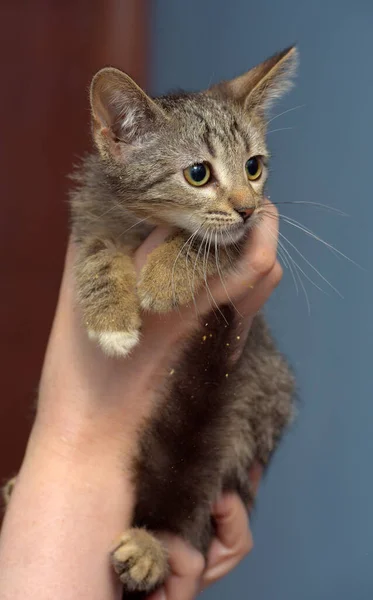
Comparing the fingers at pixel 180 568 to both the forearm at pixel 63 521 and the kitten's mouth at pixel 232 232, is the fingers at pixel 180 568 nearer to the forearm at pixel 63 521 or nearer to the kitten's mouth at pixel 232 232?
the forearm at pixel 63 521

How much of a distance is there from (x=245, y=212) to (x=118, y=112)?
0.27 metres

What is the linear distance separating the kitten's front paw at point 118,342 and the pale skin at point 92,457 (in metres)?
0.07

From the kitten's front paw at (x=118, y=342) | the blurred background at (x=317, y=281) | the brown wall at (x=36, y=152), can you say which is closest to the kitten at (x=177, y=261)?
the kitten's front paw at (x=118, y=342)

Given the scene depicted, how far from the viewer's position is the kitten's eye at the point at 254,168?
1.17 m

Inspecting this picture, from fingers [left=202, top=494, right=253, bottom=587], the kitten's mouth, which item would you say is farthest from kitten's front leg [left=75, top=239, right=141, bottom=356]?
fingers [left=202, top=494, right=253, bottom=587]

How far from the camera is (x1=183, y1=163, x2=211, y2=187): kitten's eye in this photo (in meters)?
1.08

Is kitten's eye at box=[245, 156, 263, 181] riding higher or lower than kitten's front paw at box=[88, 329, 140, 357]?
higher

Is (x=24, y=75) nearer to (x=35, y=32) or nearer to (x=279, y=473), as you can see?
(x=35, y=32)

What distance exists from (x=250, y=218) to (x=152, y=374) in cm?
31

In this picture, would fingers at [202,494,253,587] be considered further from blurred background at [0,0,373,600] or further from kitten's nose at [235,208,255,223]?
kitten's nose at [235,208,255,223]

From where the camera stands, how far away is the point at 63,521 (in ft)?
3.38

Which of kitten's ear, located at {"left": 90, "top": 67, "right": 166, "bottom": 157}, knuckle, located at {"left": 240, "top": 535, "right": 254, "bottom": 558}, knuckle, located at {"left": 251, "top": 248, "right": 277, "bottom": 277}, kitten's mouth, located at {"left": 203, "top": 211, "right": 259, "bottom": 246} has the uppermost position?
kitten's ear, located at {"left": 90, "top": 67, "right": 166, "bottom": 157}

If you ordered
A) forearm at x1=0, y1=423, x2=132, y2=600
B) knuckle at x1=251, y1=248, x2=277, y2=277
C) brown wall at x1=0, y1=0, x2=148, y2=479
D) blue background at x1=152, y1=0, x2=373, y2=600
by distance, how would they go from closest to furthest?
forearm at x1=0, y1=423, x2=132, y2=600, knuckle at x1=251, y1=248, x2=277, y2=277, blue background at x1=152, y1=0, x2=373, y2=600, brown wall at x1=0, y1=0, x2=148, y2=479

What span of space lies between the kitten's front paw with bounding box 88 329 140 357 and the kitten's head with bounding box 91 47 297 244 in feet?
0.67
